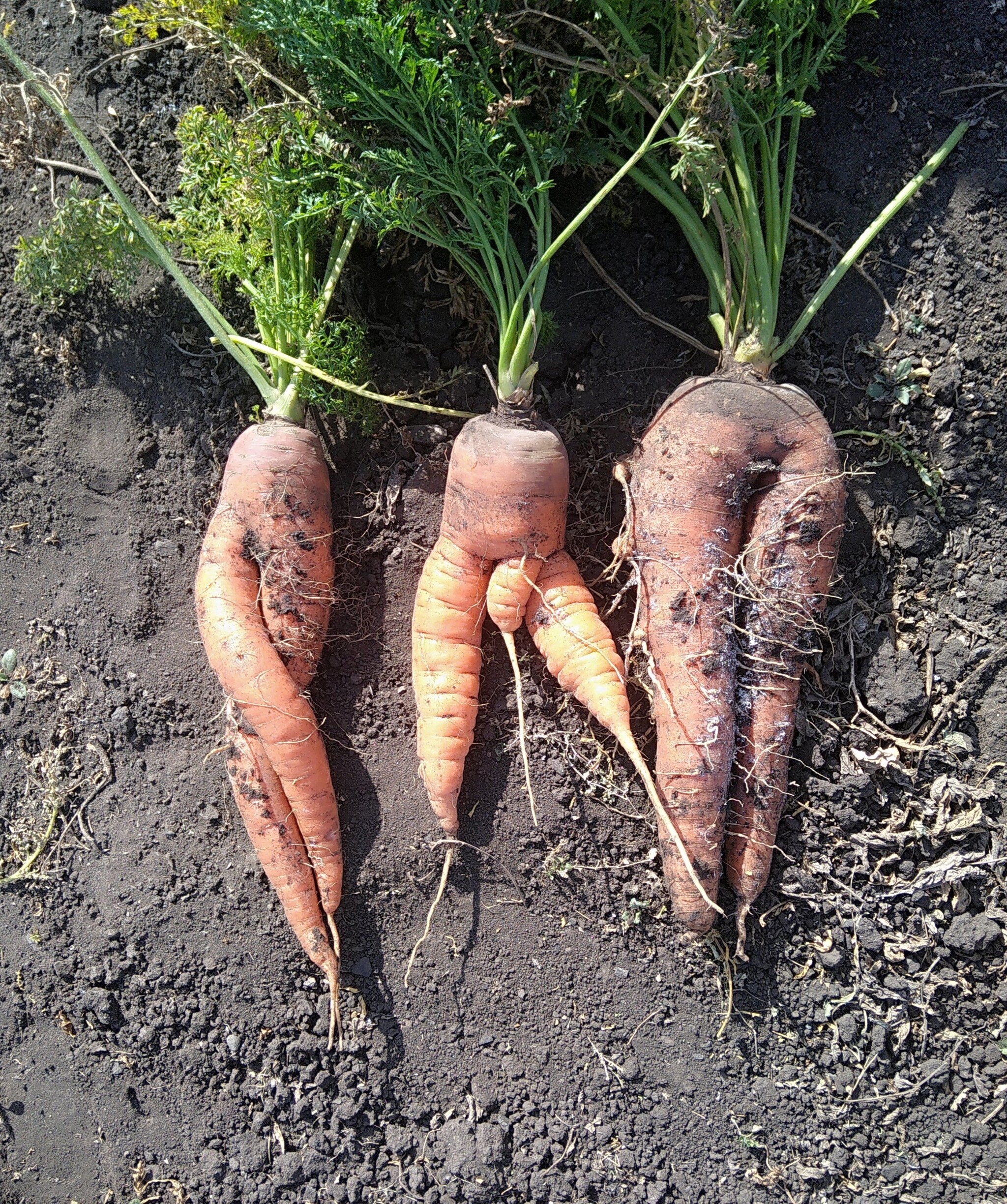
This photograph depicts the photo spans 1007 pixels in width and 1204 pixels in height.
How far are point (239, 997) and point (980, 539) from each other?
3069 millimetres

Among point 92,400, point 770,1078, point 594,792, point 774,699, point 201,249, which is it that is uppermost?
point 201,249

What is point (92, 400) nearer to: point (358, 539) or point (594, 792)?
point (358, 539)

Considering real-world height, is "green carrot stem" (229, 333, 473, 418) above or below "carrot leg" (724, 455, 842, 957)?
above

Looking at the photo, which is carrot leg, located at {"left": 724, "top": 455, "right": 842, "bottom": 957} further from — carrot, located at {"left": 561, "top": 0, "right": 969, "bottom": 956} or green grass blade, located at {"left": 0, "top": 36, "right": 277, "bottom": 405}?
green grass blade, located at {"left": 0, "top": 36, "right": 277, "bottom": 405}

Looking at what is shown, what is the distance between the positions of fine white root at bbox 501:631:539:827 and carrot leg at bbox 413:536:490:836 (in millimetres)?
132

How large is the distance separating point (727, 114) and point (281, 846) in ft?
9.03

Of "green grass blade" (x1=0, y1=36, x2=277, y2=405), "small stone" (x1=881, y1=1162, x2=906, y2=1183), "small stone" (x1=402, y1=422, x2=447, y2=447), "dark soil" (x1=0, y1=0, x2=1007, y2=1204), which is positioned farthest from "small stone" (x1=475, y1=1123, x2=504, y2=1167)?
"green grass blade" (x1=0, y1=36, x2=277, y2=405)

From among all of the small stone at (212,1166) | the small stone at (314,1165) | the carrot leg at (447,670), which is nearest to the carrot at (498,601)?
the carrot leg at (447,670)

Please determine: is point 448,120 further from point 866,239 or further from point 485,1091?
point 485,1091

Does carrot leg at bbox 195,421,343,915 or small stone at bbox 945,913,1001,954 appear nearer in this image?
small stone at bbox 945,913,1001,954

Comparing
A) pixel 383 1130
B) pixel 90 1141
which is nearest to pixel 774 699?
pixel 383 1130

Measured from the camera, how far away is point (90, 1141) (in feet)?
9.34

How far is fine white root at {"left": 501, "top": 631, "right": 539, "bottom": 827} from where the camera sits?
2615 mm

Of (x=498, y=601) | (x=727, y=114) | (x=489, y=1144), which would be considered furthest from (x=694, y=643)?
(x=489, y=1144)
